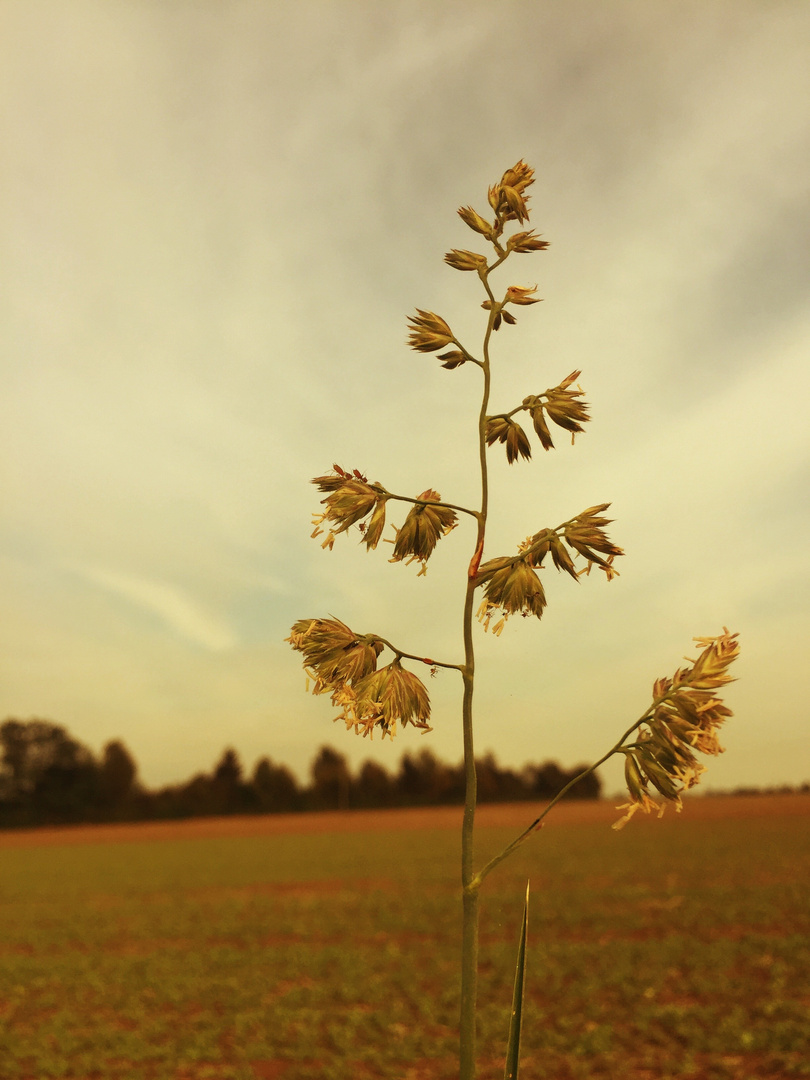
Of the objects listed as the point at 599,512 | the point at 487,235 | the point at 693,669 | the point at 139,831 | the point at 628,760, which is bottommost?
the point at 139,831

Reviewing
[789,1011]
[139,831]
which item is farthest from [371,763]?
[789,1011]

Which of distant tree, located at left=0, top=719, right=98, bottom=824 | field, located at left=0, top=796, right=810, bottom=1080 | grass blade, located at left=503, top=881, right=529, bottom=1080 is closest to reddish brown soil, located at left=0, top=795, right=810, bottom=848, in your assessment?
distant tree, located at left=0, top=719, right=98, bottom=824

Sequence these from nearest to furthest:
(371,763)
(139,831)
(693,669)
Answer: (693,669), (139,831), (371,763)

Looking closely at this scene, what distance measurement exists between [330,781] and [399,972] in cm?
9465

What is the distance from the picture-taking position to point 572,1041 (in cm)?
1123

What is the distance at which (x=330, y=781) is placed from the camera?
106562 mm

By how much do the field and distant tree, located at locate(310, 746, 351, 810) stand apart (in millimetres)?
67777

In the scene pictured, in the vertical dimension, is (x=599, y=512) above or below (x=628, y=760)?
above

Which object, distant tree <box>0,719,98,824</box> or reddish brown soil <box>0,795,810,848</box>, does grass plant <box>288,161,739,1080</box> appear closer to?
reddish brown soil <box>0,795,810,848</box>

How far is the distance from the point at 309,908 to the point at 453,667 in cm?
2588

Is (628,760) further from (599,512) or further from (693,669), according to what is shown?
(599,512)

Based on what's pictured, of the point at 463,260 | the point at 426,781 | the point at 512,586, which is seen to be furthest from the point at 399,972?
the point at 426,781

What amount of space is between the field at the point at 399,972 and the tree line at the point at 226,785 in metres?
67.2

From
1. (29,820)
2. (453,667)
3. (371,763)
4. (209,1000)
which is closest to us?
(453,667)
